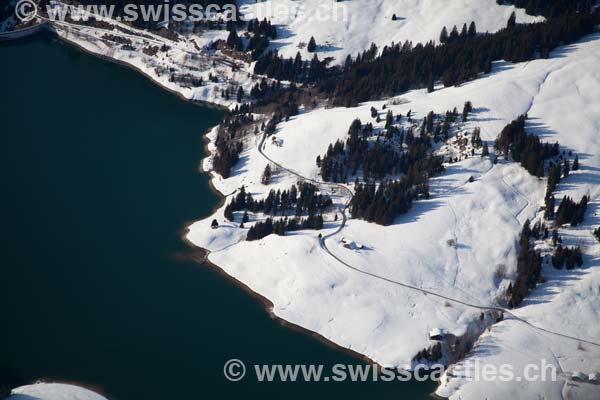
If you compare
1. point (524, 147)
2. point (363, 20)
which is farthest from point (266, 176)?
point (363, 20)

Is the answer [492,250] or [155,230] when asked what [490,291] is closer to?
[492,250]

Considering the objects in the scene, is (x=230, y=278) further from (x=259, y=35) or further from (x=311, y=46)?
(x=259, y=35)

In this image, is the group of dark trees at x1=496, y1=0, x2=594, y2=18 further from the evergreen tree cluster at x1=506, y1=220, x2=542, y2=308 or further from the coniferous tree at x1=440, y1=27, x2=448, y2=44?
the evergreen tree cluster at x1=506, y1=220, x2=542, y2=308

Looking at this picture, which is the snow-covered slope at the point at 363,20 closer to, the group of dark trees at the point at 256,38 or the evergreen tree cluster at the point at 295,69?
the group of dark trees at the point at 256,38

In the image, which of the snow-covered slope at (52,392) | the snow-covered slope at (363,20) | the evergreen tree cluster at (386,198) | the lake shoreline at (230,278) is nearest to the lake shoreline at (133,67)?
the lake shoreline at (230,278)

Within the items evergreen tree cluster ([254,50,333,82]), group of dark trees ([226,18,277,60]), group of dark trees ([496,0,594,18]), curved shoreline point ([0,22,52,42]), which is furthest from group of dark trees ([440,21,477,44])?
curved shoreline point ([0,22,52,42])

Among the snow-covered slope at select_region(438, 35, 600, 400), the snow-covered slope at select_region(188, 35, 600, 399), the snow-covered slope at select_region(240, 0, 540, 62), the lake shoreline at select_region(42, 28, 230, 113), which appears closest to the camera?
the snow-covered slope at select_region(438, 35, 600, 400)

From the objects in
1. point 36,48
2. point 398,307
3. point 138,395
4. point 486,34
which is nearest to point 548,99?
point 486,34
